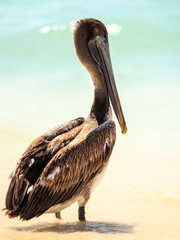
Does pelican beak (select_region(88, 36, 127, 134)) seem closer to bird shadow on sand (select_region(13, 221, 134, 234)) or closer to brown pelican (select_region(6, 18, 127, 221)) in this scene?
brown pelican (select_region(6, 18, 127, 221))

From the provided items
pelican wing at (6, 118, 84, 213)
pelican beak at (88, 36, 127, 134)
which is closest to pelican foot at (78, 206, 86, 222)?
pelican wing at (6, 118, 84, 213)

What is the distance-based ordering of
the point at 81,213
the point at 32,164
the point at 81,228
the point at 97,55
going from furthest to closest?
the point at 97,55, the point at 81,213, the point at 81,228, the point at 32,164

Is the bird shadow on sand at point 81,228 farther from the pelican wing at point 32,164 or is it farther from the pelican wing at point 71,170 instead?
the pelican wing at point 32,164

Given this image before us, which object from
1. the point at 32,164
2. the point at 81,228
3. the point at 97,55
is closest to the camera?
the point at 32,164

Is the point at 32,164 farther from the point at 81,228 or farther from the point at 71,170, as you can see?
the point at 81,228

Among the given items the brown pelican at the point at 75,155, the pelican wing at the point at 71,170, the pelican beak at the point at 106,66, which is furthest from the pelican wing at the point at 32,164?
the pelican beak at the point at 106,66

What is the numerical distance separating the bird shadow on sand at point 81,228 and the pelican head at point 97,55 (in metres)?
1.42

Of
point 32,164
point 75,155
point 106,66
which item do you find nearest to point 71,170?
point 75,155

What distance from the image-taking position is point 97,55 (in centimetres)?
691

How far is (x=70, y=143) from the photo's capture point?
6.08 metres

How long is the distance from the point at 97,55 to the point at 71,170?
194 centimetres

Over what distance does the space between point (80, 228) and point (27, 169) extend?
1134 mm

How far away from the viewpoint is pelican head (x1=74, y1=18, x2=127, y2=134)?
675 cm

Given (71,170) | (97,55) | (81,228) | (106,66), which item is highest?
(97,55)
